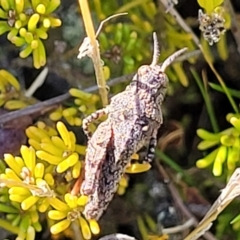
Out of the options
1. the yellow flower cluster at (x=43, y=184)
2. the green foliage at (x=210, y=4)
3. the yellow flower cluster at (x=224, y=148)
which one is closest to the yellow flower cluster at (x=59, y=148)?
the yellow flower cluster at (x=43, y=184)

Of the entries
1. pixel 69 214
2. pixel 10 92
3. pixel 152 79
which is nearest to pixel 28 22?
pixel 10 92

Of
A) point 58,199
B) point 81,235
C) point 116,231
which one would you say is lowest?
point 116,231

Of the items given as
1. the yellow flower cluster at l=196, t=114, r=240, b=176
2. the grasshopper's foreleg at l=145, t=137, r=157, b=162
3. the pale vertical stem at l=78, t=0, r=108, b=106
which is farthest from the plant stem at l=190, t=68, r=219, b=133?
the pale vertical stem at l=78, t=0, r=108, b=106

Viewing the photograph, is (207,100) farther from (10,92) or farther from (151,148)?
(10,92)

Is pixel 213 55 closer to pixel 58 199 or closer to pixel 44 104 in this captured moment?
pixel 44 104

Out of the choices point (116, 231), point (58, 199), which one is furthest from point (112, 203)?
point (58, 199)

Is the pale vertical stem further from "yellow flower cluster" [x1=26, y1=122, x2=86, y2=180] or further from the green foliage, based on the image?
the green foliage
